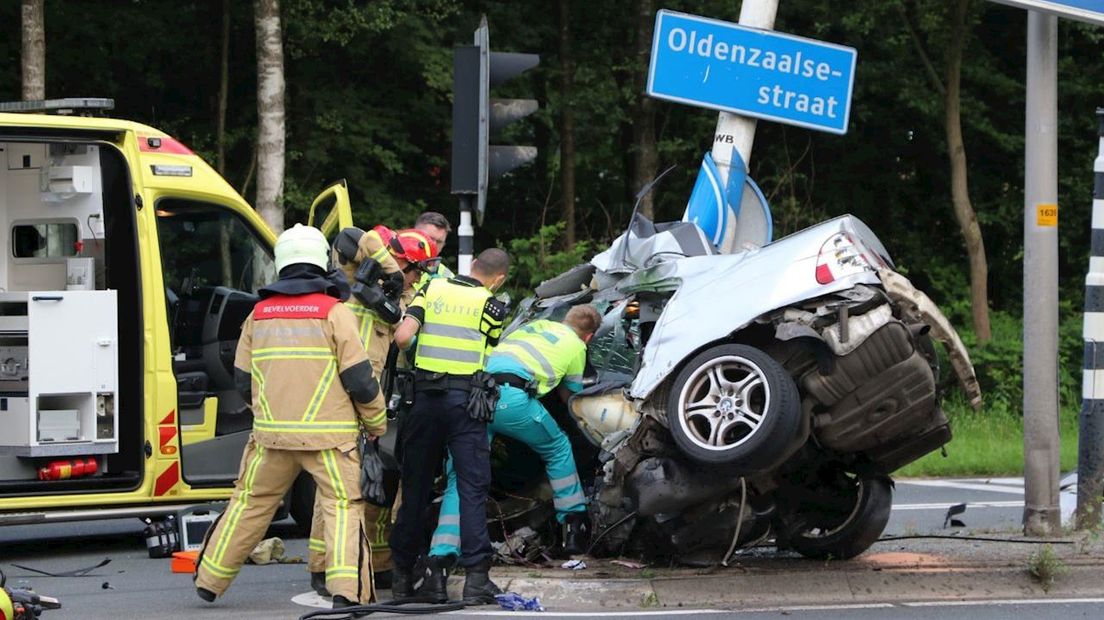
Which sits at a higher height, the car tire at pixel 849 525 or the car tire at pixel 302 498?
the car tire at pixel 849 525

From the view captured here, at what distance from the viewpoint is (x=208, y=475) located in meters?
9.84

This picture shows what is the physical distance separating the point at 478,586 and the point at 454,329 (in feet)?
3.86

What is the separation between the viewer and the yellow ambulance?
31.1 ft

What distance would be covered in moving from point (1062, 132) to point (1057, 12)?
15.5m

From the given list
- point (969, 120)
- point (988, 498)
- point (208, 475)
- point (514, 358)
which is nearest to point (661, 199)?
point (969, 120)

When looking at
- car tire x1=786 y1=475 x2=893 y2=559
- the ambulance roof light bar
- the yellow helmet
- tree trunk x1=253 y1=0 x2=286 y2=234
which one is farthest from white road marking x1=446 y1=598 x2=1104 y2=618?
tree trunk x1=253 y1=0 x2=286 y2=234

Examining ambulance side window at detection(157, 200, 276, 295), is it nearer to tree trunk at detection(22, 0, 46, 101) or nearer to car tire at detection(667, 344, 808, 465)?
car tire at detection(667, 344, 808, 465)

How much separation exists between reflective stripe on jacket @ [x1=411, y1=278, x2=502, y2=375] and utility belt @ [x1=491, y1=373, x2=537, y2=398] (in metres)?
0.30

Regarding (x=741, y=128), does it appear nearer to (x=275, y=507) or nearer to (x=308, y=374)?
(x=308, y=374)

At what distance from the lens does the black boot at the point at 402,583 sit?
746 centimetres

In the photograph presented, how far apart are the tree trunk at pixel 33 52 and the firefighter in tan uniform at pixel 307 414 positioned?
33.3 ft

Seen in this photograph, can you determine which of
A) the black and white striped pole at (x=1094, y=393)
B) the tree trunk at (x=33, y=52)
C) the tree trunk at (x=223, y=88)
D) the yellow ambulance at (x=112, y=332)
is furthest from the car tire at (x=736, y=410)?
the tree trunk at (x=223, y=88)

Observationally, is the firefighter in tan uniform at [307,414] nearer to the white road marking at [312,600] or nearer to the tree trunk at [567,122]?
the white road marking at [312,600]

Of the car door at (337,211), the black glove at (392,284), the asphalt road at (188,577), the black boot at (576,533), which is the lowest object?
the asphalt road at (188,577)
